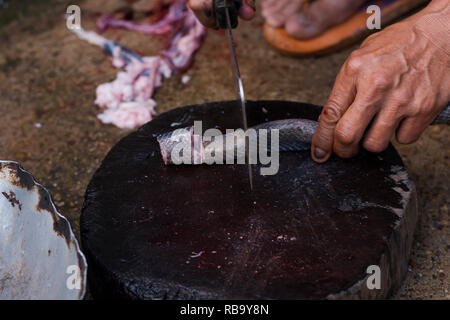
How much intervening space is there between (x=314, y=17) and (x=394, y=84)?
2.17 metres

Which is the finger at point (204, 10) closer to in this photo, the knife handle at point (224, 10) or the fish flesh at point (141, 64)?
the knife handle at point (224, 10)

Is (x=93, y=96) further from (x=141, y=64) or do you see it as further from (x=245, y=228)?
(x=245, y=228)

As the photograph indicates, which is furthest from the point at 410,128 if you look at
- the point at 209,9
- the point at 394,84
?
the point at 209,9

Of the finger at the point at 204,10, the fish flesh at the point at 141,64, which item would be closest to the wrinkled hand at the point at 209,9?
the finger at the point at 204,10

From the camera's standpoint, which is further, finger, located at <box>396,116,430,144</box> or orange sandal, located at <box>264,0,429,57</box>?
orange sandal, located at <box>264,0,429,57</box>

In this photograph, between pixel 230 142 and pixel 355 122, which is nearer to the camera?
pixel 355 122

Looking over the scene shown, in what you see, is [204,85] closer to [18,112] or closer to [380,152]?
[18,112]

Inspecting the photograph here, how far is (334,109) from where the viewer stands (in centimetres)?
222

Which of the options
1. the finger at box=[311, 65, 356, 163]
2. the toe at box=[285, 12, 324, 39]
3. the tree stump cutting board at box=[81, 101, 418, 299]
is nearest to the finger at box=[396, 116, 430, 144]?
the tree stump cutting board at box=[81, 101, 418, 299]

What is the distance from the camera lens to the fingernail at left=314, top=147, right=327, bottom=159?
7.66ft

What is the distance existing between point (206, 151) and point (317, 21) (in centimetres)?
224

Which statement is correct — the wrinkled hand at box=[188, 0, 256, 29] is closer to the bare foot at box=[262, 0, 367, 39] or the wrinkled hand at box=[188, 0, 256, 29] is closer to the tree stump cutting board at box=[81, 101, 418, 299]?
the tree stump cutting board at box=[81, 101, 418, 299]

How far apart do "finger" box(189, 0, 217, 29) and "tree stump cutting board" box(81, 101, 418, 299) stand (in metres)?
0.81

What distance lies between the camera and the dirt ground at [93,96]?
281 centimetres
